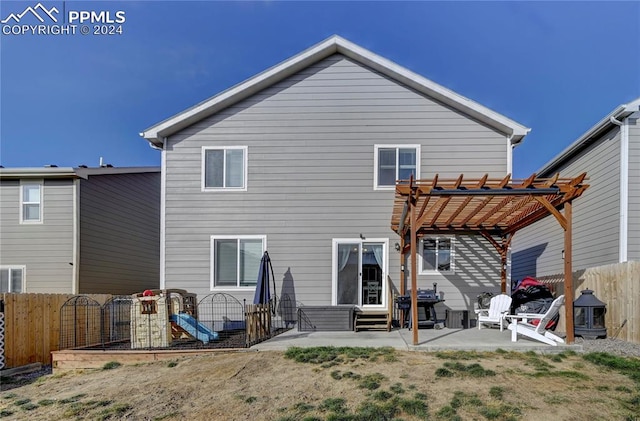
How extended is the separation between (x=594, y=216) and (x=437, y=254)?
458 centimetres

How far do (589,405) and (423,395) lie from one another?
1810 mm

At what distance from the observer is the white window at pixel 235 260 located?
33.8 ft

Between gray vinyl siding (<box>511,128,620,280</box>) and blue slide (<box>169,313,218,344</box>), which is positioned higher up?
gray vinyl siding (<box>511,128,620,280</box>)

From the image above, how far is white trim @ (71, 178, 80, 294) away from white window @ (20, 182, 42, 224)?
1.09 m

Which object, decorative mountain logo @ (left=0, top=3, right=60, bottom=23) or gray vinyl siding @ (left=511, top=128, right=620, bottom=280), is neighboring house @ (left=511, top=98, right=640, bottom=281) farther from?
decorative mountain logo @ (left=0, top=3, right=60, bottom=23)

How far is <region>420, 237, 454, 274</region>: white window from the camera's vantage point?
399 inches

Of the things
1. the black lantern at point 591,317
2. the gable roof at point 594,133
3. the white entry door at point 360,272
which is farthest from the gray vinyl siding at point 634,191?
the white entry door at point 360,272

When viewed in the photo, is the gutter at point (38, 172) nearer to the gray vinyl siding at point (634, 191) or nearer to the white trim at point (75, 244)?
the white trim at point (75, 244)

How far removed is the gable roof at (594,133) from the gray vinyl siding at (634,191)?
295 mm

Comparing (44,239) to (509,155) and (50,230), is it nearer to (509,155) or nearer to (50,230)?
(50,230)

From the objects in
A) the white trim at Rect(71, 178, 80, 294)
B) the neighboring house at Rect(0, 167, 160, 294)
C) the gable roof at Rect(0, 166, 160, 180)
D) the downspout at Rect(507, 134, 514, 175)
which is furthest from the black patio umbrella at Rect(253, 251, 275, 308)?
the gable roof at Rect(0, 166, 160, 180)

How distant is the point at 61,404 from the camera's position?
17.8 ft

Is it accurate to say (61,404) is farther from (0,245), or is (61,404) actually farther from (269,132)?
(0,245)

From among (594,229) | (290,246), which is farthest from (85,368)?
(594,229)
